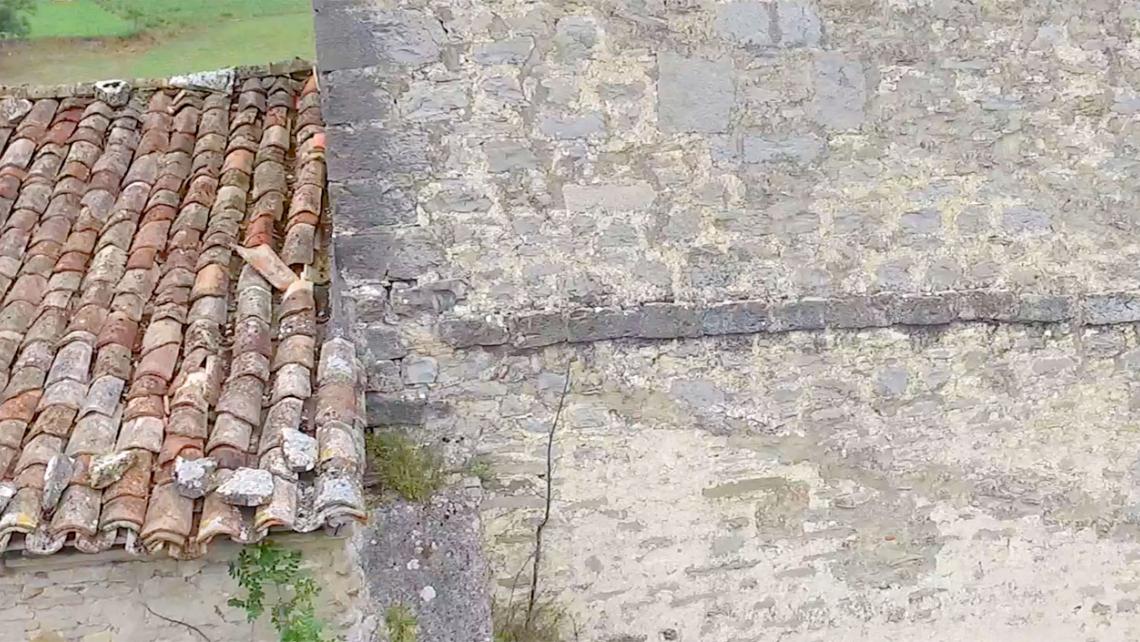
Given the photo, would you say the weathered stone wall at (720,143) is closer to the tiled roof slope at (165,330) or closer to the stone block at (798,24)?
the stone block at (798,24)

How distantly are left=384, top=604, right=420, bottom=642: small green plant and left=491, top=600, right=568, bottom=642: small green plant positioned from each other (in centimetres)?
76

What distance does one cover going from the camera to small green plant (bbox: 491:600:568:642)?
402 cm

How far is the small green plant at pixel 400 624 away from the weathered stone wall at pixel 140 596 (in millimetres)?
212

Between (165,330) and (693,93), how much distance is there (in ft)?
6.37

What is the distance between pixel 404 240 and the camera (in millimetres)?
3711

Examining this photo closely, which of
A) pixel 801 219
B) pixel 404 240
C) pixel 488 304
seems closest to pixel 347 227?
pixel 404 240

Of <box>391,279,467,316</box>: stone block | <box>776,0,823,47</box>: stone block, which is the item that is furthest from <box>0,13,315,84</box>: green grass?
<box>776,0,823,47</box>: stone block

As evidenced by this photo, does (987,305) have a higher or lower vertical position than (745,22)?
lower

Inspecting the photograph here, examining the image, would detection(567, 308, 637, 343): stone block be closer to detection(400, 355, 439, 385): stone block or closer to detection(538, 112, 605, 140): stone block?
detection(400, 355, 439, 385): stone block

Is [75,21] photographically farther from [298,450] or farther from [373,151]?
[298,450]

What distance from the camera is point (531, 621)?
4082 millimetres

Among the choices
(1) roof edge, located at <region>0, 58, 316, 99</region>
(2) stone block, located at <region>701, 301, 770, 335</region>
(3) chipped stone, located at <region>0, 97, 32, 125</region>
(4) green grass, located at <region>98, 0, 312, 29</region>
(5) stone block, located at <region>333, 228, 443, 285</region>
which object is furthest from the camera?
(4) green grass, located at <region>98, 0, 312, 29</region>

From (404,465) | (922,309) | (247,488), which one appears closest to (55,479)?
(247,488)

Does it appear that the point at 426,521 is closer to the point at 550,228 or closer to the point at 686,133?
the point at 550,228
